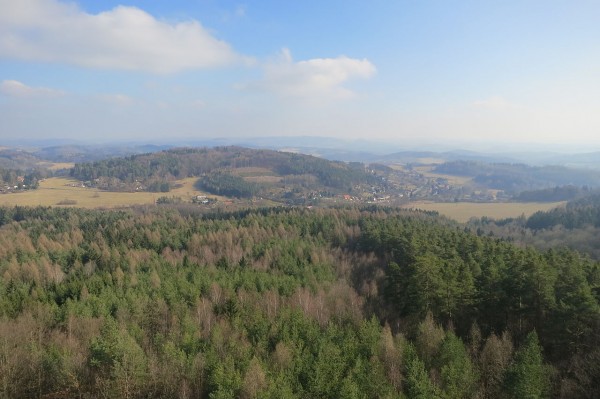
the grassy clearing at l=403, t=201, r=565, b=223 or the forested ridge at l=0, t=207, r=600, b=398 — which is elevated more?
the forested ridge at l=0, t=207, r=600, b=398

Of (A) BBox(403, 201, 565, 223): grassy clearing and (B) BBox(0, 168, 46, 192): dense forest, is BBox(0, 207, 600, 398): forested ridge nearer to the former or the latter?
(A) BBox(403, 201, 565, 223): grassy clearing

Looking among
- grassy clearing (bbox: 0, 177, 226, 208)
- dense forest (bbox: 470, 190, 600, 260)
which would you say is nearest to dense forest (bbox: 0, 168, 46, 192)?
grassy clearing (bbox: 0, 177, 226, 208)

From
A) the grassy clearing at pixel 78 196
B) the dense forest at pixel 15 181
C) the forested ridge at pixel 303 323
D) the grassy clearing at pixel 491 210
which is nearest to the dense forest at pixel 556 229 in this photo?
the grassy clearing at pixel 491 210

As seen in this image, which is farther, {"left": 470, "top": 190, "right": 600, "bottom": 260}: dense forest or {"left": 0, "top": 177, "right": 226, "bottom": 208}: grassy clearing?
{"left": 0, "top": 177, "right": 226, "bottom": 208}: grassy clearing

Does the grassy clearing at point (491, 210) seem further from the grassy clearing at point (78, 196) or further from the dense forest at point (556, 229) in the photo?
the grassy clearing at point (78, 196)

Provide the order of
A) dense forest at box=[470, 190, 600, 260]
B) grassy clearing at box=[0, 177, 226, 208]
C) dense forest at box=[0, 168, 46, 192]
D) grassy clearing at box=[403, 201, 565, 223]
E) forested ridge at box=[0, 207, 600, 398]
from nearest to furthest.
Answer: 1. forested ridge at box=[0, 207, 600, 398]
2. dense forest at box=[470, 190, 600, 260]
3. grassy clearing at box=[403, 201, 565, 223]
4. grassy clearing at box=[0, 177, 226, 208]
5. dense forest at box=[0, 168, 46, 192]

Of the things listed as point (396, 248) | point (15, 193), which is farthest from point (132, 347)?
point (15, 193)

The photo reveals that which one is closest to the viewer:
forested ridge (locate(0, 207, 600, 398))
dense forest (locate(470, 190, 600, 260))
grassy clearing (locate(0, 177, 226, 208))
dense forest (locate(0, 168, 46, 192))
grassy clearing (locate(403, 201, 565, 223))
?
Answer: forested ridge (locate(0, 207, 600, 398))
